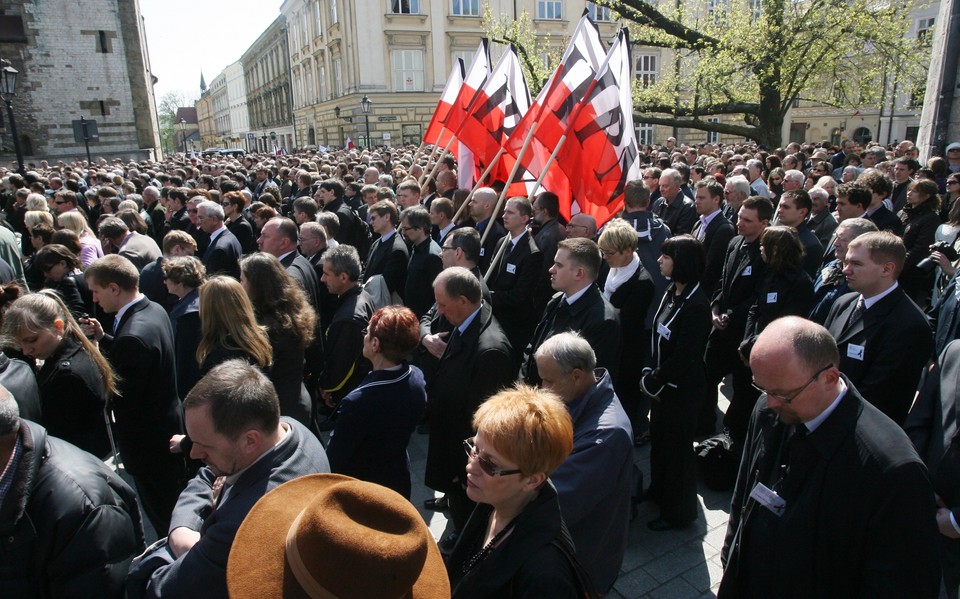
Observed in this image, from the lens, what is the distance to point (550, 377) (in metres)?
2.69

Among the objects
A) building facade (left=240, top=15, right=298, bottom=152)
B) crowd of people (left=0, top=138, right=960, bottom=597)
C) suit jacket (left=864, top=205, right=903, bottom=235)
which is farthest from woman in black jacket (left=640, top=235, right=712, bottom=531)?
building facade (left=240, top=15, right=298, bottom=152)

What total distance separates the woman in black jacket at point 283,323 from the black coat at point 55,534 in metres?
1.55

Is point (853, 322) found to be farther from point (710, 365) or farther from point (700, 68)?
point (700, 68)

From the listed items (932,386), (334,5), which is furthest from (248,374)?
(334,5)

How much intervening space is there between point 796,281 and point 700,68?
49.1 feet

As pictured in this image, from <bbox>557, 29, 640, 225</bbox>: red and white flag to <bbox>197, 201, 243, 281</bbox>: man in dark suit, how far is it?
12.1ft

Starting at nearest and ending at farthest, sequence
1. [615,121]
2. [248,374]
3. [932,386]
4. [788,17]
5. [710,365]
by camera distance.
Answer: [248,374] → [932,386] → [710,365] → [615,121] → [788,17]

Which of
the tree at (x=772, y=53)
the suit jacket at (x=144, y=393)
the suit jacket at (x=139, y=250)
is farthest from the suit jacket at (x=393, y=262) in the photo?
the tree at (x=772, y=53)

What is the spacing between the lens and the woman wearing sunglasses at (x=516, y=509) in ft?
5.71

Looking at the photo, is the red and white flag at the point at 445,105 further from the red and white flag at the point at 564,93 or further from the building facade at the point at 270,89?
the building facade at the point at 270,89

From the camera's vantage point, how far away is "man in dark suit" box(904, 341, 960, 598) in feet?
8.52

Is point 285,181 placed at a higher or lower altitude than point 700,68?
lower

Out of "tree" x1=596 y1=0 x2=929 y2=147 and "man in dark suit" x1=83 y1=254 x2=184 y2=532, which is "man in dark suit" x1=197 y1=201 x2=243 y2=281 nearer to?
"man in dark suit" x1=83 y1=254 x2=184 y2=532

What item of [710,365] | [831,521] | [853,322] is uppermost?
[853,322]
